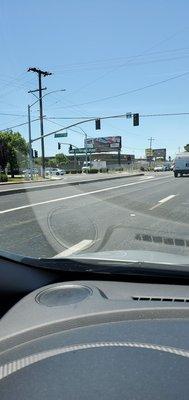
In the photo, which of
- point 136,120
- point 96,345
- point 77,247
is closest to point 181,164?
point 136,120

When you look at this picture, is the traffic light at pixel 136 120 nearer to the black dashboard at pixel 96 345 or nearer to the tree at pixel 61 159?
the black dashboard at pixel 96 345

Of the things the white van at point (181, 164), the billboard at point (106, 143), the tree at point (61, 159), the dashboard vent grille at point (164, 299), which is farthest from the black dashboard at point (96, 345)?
the tree at point (61, 159)

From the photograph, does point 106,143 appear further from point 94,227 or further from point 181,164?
point 94,227

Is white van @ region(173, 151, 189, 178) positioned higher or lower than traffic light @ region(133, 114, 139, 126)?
lower

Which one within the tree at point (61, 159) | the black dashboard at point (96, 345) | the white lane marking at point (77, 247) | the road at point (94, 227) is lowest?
the tree at point (61, 159)

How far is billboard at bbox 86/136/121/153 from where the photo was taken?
169625mm

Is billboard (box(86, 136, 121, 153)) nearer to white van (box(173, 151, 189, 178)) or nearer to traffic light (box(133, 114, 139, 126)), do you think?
white van (box(173, 151, 189, 178))

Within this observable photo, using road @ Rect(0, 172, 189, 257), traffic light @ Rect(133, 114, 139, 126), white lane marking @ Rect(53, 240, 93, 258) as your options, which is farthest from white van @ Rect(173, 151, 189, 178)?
white lane marking @ Rect(53, 240, 93, 258)

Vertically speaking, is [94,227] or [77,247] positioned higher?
[77,247]

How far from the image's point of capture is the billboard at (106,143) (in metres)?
170

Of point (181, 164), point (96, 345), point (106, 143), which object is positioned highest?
point (106, 143)

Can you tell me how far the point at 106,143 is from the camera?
17212cm

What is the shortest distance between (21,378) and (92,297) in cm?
115

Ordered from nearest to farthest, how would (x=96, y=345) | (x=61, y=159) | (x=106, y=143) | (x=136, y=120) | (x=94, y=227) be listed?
1. (x=96, y=345)
2. (x=94, y=227)
3. (x=136, y=120)
4. (x=106, y=143)
5. (x=61, y=159)
